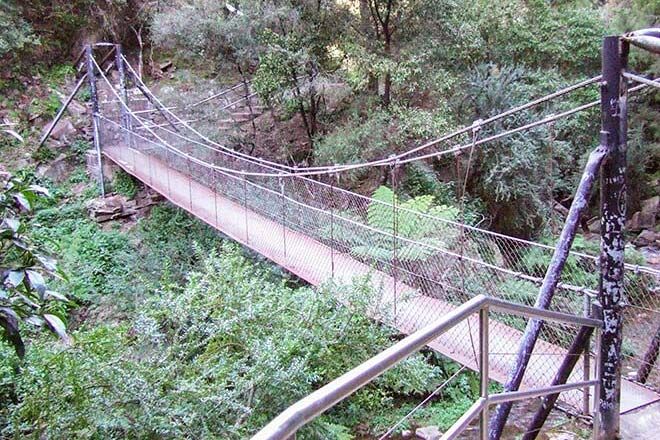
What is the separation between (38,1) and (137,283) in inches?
216

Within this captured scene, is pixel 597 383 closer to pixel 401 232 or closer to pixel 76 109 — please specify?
pixel 401 232

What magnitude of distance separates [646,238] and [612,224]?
6.15m

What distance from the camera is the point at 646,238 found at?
694 centimetres

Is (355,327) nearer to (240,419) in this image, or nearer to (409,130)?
(240,419)

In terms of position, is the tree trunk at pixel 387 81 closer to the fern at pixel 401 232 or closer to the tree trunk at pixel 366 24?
the tree trunk at pixel 366 24

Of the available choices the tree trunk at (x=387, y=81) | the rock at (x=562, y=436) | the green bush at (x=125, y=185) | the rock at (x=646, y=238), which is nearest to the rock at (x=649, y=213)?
the rock at (x=646, y=238)

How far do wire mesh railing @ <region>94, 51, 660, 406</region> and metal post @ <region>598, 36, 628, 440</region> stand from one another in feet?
0.45

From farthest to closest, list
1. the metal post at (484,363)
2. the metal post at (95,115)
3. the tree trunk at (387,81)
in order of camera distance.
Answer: the metal post at (95,115), the tree trunk at (387,81), the metal post at (484,363)

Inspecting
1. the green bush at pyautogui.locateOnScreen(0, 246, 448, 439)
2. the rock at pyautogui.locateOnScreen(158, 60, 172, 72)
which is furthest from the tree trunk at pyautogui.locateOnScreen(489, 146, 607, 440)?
the rock at pyautogui.locateOnScreen(158, 60, 172, 72)

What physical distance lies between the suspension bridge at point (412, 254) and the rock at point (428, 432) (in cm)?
89

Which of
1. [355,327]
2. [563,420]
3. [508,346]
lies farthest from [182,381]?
[563,420]

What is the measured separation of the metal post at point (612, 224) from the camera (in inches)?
62.8

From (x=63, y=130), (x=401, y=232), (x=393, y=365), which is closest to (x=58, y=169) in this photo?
(x=63, y=130)

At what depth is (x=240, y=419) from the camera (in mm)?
2914
